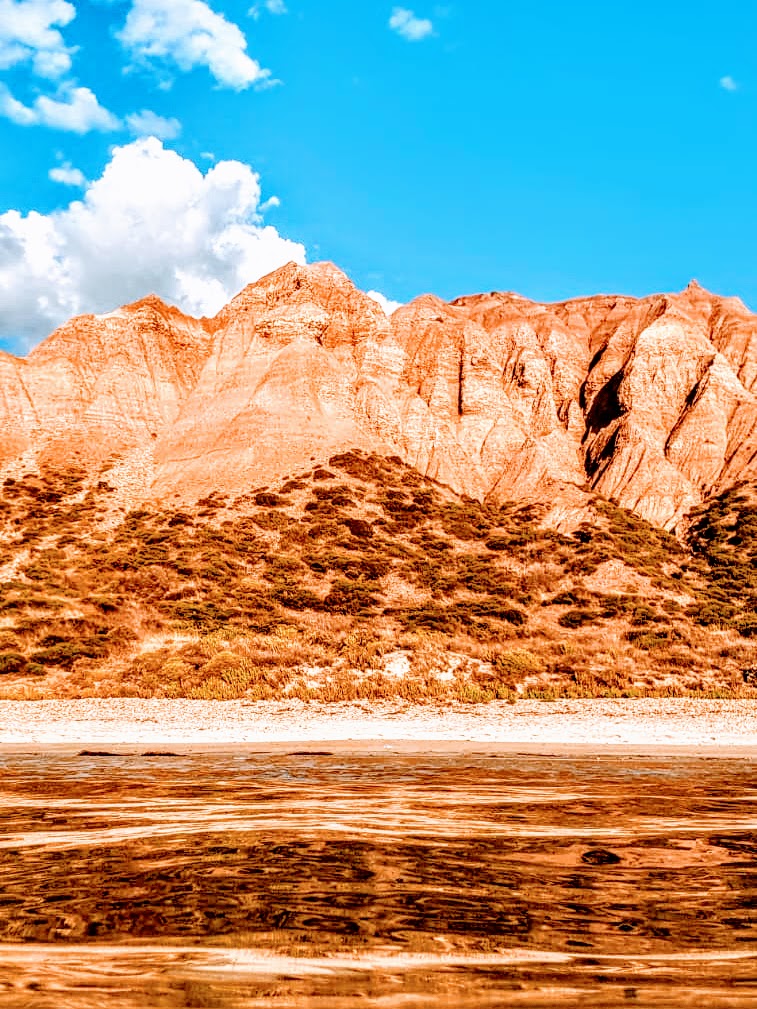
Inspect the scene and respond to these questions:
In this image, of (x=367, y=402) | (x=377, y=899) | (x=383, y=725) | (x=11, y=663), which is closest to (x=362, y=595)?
(x=11, y=663)

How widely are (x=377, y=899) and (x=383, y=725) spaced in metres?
17.3

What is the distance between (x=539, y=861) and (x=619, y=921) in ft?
5.22

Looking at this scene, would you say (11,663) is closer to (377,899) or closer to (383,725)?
(383,725)

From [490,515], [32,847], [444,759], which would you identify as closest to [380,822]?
[32,847]

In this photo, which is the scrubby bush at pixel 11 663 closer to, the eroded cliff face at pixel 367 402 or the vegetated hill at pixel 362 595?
the vegetated hill at pixel 362 595

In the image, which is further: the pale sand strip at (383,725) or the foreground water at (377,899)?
the pale sand strip at (383,725)

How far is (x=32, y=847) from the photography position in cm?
616

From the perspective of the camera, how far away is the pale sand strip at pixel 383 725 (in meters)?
18.4

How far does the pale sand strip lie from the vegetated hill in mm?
2592

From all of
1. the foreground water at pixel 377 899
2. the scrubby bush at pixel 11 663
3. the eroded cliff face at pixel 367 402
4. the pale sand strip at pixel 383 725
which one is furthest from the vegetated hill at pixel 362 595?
the foreground water at pixel 377 899

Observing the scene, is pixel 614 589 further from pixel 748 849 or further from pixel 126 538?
pixel 748 849

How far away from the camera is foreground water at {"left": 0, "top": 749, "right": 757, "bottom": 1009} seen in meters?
3.12

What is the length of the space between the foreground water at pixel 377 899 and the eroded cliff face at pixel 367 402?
2130 inches

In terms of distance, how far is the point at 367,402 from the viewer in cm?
7406
